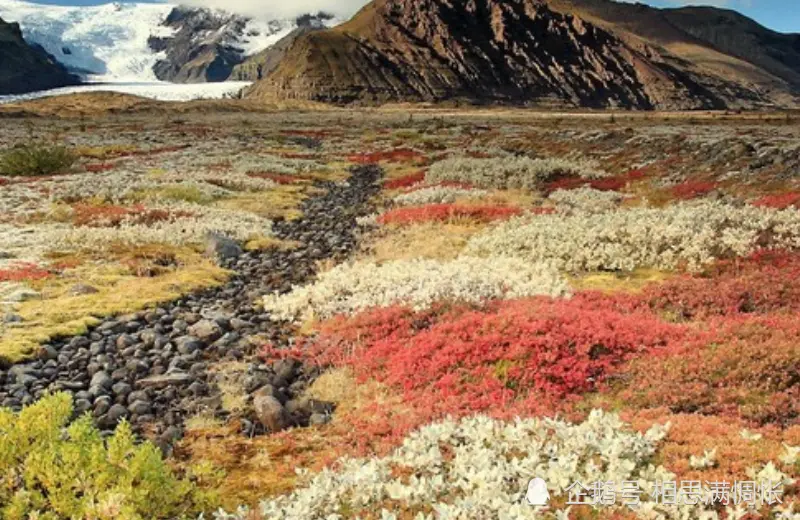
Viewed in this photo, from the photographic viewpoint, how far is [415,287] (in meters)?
15.8


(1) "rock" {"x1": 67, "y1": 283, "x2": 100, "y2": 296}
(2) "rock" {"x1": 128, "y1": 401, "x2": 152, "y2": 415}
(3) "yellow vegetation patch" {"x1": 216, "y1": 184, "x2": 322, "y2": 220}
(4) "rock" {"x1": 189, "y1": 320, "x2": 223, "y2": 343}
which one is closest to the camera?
(2) "rock" {"x1": 128, "y1": 401, "x2": 152, "y2": 415}

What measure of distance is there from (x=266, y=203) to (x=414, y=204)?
26.9ft

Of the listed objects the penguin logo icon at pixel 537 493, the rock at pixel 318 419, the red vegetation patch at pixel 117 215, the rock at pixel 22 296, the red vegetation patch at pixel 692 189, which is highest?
the red vegetation patch at pixel 692 189

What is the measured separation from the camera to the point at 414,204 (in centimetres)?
3177

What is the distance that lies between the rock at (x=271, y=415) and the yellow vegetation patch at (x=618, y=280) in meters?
8.38

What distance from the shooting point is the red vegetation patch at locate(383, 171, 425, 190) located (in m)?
40.7

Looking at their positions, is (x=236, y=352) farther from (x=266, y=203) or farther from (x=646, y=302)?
(x=266, y=203)

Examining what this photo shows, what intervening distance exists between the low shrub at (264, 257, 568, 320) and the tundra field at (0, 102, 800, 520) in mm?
73

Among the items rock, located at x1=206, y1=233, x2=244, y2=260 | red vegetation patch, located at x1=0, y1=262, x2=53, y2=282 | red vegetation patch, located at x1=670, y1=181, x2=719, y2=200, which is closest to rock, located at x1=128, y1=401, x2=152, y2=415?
red vegetation patch, located at x1=0, y1=262, x2=53, y2=282

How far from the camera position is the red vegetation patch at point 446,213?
26939 millimetres

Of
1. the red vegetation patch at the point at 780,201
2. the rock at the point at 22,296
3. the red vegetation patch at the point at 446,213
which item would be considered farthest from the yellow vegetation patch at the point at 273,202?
the red vegetation patch at the point at 780,201

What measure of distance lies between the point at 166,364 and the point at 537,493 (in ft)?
29.1

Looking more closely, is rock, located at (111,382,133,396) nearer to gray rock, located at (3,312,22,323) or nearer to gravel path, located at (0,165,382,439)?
gravel path, located at (0,165,382,439)

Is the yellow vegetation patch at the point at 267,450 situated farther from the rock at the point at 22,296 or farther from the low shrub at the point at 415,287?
the rock at the point at 22,296
